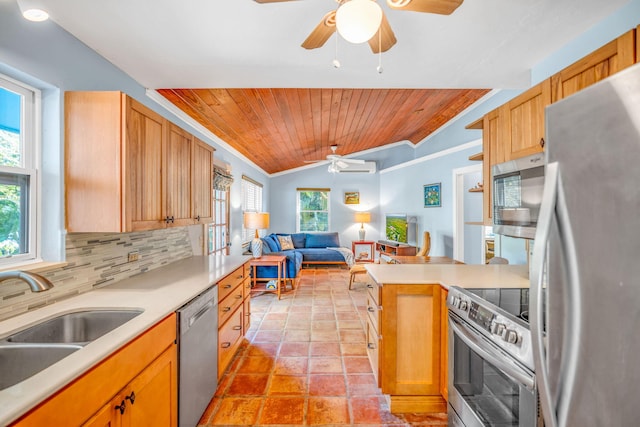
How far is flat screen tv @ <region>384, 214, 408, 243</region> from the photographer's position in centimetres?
625

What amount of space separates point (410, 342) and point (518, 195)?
1.14 metres

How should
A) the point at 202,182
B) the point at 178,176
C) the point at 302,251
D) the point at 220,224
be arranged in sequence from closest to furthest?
the point at 178,176, the point at 202,182, the point at 220,224, the point at 302,251

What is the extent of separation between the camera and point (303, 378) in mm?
2211

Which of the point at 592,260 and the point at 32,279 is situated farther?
the point at 32,279

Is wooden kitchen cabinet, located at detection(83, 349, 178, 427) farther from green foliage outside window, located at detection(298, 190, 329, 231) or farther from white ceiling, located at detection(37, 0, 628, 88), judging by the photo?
green foliage outside window, located at detection(298, 190, 329, 231)

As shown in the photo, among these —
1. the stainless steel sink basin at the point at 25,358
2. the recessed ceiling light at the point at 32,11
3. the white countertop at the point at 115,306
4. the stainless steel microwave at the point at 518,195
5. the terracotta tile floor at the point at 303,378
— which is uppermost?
the recessed ceiling light at the point at 32,11

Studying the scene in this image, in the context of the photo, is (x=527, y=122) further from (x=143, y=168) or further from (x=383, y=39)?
(x=143, y=168)

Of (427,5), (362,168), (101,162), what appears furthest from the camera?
(362,168)

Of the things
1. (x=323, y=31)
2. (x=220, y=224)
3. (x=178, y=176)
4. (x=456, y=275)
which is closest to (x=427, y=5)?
(x=323, y=31)

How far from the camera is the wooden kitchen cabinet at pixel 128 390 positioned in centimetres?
81

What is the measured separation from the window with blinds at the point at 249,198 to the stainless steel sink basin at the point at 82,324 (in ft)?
12.2

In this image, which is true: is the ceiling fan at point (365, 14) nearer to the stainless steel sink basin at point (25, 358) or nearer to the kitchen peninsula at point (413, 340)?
the kitchen peninsula at point (413, 340)

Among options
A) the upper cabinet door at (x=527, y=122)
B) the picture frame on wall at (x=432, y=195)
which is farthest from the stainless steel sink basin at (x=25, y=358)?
the picture frame on wall at (x=432, y=195)

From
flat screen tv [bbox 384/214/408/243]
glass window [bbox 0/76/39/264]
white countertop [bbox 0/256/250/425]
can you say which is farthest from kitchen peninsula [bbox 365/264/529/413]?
flat screen tv [bbox 384/214/408/243]
